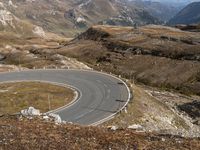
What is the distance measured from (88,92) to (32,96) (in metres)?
10.1

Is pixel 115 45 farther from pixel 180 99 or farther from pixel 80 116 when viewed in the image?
pixel 80 116

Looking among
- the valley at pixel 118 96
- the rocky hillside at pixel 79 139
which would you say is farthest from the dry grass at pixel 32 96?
the rocky hillside at pixel 79 139

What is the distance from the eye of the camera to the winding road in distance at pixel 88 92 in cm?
5453

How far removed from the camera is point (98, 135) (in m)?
24.5

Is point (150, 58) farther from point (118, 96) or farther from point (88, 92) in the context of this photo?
point (118, 96)

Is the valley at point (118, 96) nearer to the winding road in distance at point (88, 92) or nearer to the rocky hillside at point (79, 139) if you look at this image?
the rocky hillside at point (79, 139)

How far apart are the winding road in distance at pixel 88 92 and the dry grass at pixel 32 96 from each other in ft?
7.50

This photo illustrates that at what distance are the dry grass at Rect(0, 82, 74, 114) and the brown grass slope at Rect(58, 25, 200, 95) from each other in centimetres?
3070

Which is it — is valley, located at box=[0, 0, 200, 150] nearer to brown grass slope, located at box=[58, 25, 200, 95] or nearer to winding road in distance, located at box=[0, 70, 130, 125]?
brown grass slope, located at box=[58, 25, 200, 95]

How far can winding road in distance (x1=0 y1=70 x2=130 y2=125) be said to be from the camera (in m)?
54.5

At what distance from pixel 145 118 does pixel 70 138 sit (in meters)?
31.4

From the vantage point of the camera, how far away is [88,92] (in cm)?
7094

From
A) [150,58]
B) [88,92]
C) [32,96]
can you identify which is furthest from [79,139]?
[150,58]

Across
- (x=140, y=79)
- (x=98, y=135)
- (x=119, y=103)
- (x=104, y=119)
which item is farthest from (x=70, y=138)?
(x=140, y=79)
